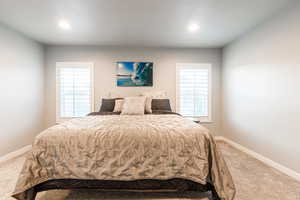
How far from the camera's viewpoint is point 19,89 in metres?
3.17

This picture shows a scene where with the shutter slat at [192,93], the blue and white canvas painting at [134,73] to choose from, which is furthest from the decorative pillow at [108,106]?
the shutter slat at [192,93]

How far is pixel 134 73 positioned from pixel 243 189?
3166mm

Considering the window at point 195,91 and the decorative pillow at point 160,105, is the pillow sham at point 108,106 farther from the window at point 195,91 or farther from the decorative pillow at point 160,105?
the window at point 195,91

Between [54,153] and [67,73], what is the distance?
115 inches

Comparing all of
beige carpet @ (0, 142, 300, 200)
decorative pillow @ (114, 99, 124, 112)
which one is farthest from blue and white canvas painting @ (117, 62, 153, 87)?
beige carpet @ (0, 142, 300, 200)

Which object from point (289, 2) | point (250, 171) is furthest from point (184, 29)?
point (250, 171)

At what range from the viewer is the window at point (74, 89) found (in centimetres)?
395

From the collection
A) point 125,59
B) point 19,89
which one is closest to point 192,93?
point 125,59

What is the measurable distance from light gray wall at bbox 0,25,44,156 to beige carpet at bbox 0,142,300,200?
770mm

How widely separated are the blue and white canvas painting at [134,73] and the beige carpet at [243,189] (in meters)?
2.60

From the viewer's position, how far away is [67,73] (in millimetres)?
3963

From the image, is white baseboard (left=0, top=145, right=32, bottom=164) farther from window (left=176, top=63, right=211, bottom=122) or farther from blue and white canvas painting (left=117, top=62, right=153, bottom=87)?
window (left=176, top=63, right=211, bottom=122)

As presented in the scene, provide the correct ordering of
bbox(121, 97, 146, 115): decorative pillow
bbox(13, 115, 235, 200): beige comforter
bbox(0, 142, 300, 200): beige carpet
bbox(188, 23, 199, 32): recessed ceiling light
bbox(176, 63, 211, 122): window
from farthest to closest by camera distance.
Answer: bbox(176, 63, 211, 122): window, bbox(121, 97, 146, 115): decorative pillow, bbox(188, 23, 199, 32): recessed ceiling light, bbox(0, 142, 300, 200): beige carpet, bbox(13, 115, 235, 200): beige comforter

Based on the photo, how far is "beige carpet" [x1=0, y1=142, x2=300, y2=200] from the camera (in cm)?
173
